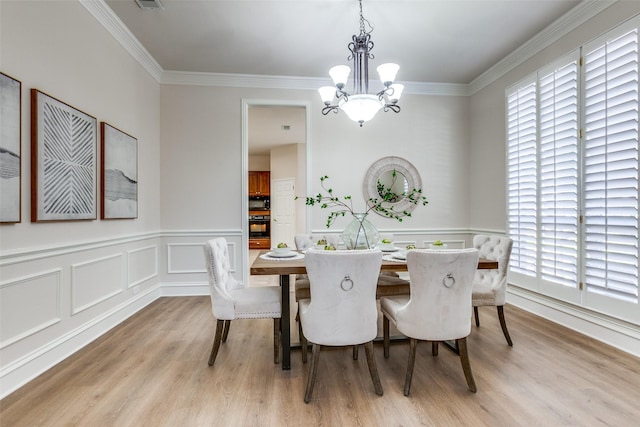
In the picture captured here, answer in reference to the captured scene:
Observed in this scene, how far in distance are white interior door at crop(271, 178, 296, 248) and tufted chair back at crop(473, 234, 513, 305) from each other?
5.98 meters

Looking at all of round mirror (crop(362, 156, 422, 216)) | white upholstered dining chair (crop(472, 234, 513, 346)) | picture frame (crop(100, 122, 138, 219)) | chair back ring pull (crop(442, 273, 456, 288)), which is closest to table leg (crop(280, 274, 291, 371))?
chair back ring pull (crop(442, 273, 456, 288))

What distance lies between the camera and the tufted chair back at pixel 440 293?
1.89m

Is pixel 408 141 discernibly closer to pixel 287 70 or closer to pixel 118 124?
pixel 287 70

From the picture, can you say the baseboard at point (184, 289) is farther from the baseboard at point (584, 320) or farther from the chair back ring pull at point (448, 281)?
the baseboard at point (584, 320)

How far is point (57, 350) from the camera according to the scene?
2385 millimetres

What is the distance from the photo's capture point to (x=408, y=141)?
15.5 feet

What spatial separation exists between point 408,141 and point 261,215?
6.33 metres

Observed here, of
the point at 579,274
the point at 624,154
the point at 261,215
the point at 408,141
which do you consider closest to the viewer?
the point at 624,154

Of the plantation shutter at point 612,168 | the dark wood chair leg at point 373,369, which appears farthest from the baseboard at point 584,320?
the dark wood chair leg at point 373,369

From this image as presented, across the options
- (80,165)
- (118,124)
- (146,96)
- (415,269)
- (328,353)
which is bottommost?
(328,353)

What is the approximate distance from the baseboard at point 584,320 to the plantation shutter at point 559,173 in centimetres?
25

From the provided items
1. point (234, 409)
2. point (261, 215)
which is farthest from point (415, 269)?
point (261, 215)

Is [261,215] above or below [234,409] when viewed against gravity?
above

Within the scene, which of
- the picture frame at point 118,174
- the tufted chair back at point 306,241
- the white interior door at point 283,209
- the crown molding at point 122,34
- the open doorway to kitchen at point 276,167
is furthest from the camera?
the white interior door at point 283,209
